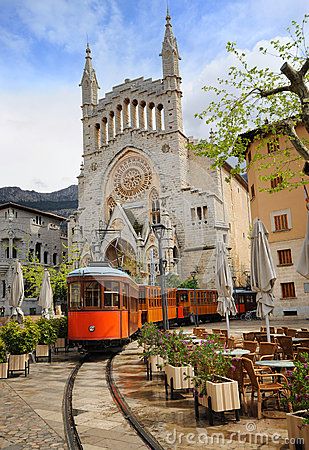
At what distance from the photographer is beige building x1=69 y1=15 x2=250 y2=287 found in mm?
37781

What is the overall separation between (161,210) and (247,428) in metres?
33.0

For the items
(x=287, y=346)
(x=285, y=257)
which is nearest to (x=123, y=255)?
(x=285, y=257)

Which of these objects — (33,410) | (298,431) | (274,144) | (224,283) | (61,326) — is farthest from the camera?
(61,326)

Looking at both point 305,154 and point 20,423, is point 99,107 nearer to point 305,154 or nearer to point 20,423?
point 305,154

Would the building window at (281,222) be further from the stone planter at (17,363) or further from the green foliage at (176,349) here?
the stone planter at (17,363)

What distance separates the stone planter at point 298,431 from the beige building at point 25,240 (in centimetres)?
3729

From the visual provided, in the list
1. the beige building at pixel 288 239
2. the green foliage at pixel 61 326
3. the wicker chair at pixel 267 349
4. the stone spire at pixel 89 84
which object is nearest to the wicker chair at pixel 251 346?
the wicker chair at pixel 267 349

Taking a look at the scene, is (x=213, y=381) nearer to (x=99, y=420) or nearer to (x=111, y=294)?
(x=99, y=420)

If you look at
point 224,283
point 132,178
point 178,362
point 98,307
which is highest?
point 132,178

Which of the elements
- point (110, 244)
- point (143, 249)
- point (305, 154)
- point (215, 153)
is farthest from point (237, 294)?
point (305, 154)

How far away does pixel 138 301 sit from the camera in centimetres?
1762

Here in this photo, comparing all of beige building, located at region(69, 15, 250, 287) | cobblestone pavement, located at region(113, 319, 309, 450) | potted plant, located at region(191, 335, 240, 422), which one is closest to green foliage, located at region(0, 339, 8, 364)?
cobblestone pavement, located at region(113, 319, 309, 450)

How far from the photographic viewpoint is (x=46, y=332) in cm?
1317

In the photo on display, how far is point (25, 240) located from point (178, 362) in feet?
129
